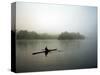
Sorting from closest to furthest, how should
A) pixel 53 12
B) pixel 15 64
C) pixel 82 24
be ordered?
pixel 15 64
pixel 53 12
pixel 82 24

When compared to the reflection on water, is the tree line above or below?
above

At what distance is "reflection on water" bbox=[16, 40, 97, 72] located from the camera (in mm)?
2205

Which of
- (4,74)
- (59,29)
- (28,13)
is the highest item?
(28,13)

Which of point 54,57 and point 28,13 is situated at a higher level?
point 28,13

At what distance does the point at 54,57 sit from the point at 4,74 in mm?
542

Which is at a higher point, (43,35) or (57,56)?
(43,35)

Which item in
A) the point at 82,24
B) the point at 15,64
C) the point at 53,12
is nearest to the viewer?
the point at 15,64

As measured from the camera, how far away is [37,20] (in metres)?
2.28

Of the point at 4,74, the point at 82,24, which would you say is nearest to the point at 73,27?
the point at 82,24

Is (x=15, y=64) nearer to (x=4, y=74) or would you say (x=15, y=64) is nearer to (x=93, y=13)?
(x=4, y=74)

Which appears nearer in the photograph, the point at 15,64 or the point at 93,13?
the point at 15,64

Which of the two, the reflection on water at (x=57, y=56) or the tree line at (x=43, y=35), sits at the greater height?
the tree line at (x=43, y=35)

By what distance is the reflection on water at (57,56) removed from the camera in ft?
7.23

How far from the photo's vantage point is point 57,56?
2.37 m
